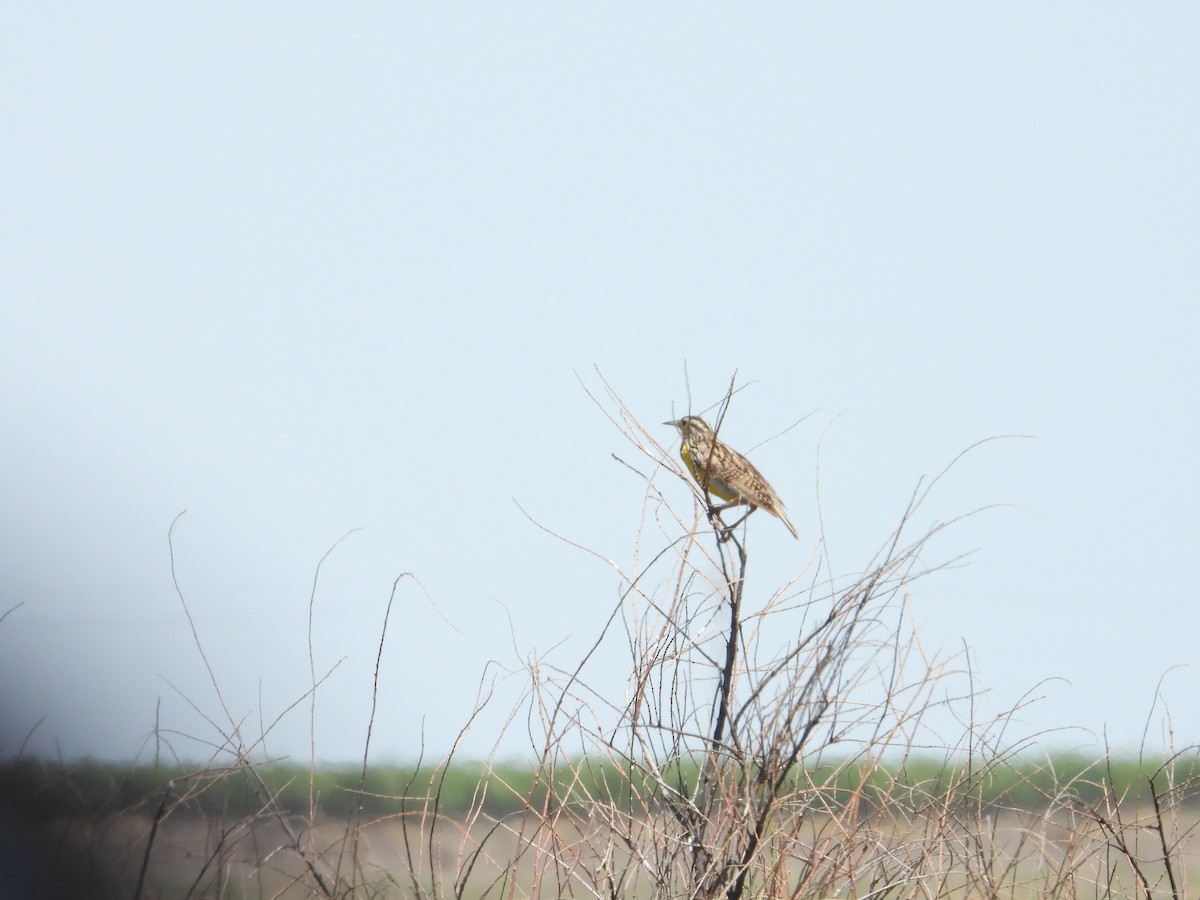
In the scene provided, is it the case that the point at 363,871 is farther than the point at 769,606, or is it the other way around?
the point at 769,606

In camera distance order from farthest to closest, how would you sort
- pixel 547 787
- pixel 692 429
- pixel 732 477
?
pixel 732 477 → pixel 692 429 → pixel 547 787

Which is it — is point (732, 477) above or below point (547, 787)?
above

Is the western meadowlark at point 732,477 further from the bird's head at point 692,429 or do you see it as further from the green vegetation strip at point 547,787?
the green vegetation strip at point 547,787

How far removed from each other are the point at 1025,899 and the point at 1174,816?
29.9 inches

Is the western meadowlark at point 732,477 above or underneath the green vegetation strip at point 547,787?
above

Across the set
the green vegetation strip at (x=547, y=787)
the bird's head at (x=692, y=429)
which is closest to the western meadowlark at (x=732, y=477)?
the bird's head at (x=692, y=429)

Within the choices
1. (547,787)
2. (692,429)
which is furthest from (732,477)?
(547,787)

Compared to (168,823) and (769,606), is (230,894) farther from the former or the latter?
(769,606)

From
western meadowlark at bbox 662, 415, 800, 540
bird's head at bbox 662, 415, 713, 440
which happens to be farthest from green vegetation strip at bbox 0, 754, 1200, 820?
western meadowlark at bbox 662, 415, 800, 540

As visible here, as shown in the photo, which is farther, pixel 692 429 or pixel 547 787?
pixel 692 429

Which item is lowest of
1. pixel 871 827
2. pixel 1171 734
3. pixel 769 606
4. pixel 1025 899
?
pixel 1025 899

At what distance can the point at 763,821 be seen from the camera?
4.45 metres

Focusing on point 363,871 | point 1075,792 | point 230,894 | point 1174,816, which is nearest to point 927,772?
point 1075,792

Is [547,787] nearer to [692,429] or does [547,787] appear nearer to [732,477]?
[692,429]
